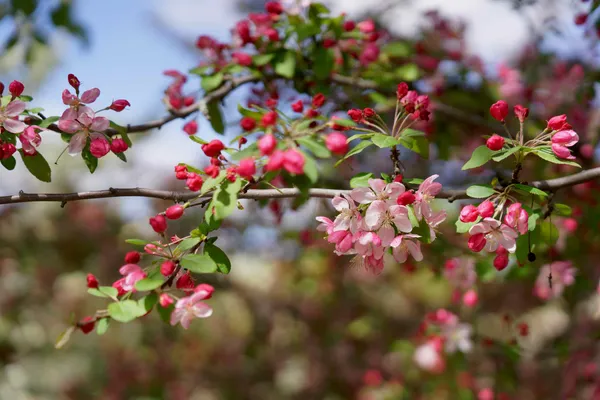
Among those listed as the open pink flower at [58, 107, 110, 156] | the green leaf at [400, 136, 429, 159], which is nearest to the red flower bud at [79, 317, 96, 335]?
the open pink flower at [58, 107, 110, 156]

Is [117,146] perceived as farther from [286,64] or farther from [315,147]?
[286,64]

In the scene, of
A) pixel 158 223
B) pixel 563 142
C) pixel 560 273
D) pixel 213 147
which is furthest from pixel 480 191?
pixel 560 273

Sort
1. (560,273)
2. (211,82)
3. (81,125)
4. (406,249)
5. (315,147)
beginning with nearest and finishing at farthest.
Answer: (315,147)
(406,249)
(81,125)
(211,82)
(560,273)

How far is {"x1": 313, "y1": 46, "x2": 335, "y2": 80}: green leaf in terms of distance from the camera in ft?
6.09

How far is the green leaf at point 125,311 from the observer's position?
110 centimetres

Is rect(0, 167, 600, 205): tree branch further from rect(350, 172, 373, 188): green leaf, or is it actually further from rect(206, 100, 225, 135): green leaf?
rect(206, 100, 225, 135): green leaf

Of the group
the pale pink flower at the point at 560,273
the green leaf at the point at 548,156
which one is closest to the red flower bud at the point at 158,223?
the green leaf at the point at 548,156

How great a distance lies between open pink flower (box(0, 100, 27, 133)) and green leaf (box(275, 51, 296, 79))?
2.65 ft

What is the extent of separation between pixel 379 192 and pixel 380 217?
0.05m

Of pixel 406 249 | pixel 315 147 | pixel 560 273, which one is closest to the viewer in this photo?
pixel 315 147

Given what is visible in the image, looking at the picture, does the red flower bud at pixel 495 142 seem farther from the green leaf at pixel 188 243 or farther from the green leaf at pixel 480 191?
the green leaf at pixel 188 243

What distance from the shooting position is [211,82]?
72.4 inches

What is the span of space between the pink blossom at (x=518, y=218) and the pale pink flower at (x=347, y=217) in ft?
0.93

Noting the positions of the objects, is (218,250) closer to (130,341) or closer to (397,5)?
(397,5)
